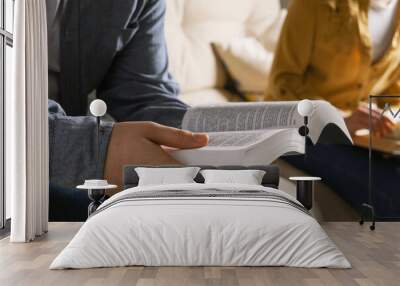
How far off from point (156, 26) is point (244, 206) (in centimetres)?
238

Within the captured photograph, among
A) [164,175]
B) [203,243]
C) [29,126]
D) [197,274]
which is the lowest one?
[197,274]

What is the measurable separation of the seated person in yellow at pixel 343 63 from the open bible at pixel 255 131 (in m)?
0.24

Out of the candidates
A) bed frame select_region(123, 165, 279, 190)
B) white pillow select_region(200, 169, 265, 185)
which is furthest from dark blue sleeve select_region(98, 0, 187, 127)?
white pillow select_region(200, 169, 265, 185)

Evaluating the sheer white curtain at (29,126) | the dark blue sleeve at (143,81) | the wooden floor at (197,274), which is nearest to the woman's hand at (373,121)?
the dark blue sleeve at (143,81)

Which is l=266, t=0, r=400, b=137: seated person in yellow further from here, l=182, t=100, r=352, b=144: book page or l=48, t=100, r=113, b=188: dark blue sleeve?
l=48, t=100, r=113, b=188: dark blue sleeve

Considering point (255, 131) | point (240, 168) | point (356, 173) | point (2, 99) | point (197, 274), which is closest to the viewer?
point (197, 274)

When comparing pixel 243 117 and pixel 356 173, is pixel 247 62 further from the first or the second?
pixel 356 173

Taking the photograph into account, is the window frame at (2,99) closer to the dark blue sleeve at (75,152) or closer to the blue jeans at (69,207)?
the dark blue sleeve at (75,152)

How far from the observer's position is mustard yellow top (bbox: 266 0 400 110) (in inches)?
210

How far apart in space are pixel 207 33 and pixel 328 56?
1005 mm

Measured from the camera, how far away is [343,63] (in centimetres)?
536

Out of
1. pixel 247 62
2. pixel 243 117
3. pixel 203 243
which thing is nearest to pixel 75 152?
pixel 243 117

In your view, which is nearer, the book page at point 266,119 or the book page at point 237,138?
the book page at point 237,138

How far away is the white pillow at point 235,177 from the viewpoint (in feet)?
15.1
